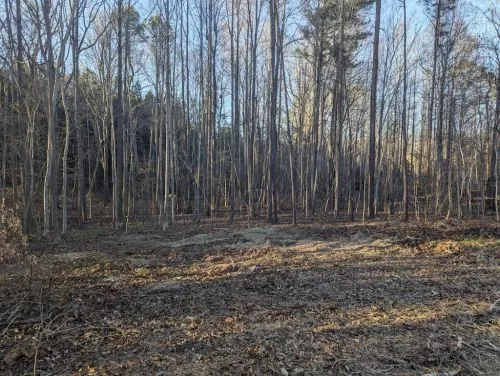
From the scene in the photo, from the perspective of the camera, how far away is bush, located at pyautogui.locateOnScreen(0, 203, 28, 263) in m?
5.04

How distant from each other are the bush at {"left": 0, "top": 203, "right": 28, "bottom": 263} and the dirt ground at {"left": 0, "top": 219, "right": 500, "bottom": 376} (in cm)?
24

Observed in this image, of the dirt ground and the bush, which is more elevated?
the bush

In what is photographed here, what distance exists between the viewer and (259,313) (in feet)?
15.8

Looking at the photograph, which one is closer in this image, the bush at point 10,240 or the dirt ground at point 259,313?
the dirt ground at point 259,313

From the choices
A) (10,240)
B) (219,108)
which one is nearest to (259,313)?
(10,240)

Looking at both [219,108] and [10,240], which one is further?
[219,108]

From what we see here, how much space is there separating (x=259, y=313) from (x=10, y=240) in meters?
3.37

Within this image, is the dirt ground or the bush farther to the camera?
the bush

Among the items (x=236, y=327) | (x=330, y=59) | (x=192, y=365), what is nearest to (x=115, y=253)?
(x=236, y=327)

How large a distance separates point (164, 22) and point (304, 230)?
35.8 ft

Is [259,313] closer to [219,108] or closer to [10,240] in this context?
[10,240]

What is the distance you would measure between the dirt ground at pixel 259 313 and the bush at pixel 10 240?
0.24 metres

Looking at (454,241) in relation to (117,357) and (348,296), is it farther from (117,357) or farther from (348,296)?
(117,357)

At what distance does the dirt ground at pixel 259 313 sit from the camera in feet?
11.8
